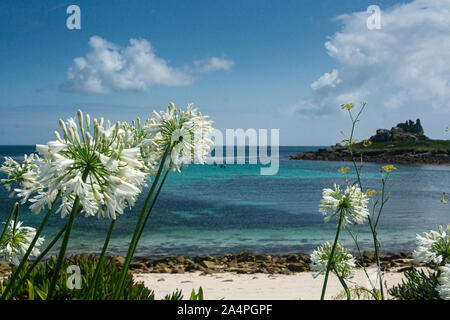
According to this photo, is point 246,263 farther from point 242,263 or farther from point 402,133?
point 402,133

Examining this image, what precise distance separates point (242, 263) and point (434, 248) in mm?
8853

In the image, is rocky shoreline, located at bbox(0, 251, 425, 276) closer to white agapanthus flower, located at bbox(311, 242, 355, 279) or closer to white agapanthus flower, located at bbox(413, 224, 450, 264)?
white agapanthus flower, located at bbox(311, 242, 355, 279)

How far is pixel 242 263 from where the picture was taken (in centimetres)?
1134

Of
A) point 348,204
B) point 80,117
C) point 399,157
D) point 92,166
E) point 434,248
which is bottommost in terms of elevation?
point 399,157

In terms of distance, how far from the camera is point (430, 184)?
3462 centimetres

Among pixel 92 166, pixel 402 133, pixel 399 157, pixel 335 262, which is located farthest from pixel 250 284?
pixel 402 133

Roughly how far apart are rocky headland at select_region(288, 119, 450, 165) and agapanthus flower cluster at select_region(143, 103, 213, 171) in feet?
170

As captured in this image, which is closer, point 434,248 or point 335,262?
point 434,248

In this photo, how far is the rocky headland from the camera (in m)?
63.7

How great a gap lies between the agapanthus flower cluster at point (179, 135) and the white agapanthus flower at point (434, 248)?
1983mm

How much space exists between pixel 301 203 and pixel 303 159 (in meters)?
62.2

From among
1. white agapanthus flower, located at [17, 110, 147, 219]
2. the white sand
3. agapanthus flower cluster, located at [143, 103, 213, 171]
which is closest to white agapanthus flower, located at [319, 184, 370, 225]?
agapanthus flower cluster, located at [143, 103, 213, 171]

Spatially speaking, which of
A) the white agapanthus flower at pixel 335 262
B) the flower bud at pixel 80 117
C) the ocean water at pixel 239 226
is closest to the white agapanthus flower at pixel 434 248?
the white agapanthus flower at pixel 335 262

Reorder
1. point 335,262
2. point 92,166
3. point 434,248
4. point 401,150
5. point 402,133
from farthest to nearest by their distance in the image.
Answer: point 402,133 → point 401,150 → point 335,262 → point 434,248 → point 92,166
